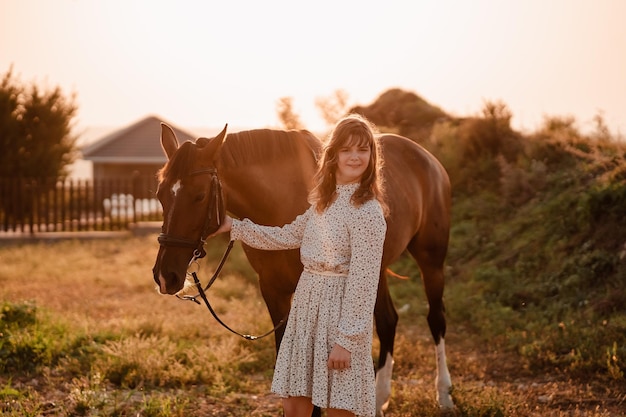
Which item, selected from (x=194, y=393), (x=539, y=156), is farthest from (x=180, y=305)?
(x=539, y=156)

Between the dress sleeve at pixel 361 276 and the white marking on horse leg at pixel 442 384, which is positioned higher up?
the dress sleeve at pixel 361 276

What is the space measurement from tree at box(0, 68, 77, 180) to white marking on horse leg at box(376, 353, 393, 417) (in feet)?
54.8

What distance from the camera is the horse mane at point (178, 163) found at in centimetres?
317

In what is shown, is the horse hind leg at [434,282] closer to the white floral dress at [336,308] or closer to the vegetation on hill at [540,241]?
the vegetation on hill at [540,241]

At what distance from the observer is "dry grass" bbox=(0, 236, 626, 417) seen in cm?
445

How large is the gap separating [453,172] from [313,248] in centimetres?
976

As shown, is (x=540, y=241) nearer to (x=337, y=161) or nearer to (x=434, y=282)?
(x=434, y=282)

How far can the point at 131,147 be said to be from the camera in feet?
113

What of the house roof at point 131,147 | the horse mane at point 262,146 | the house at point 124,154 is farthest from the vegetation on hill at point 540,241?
the house at point 124,154

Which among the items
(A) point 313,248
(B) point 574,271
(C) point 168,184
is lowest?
(B) point 574,271

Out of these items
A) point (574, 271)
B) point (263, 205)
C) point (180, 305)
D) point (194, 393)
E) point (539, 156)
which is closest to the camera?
point (263, 205)

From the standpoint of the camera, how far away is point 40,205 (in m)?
17.2

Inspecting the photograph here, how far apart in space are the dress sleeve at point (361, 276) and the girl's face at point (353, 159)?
17 centimetres

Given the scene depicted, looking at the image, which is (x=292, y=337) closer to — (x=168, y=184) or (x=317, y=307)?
(x=317, y=307)
